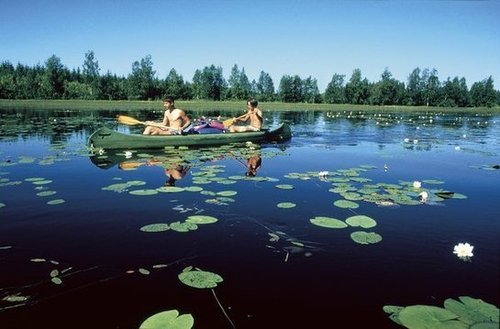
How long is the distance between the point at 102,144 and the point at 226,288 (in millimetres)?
8167

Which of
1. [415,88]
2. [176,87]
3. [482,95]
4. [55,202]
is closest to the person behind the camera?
[55,202]

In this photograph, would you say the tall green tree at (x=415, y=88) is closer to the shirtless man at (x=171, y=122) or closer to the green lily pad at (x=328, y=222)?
the shirtless man at (x=171, y=122)

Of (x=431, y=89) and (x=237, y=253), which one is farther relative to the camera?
(x=431, y=89)

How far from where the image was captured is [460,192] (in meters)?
6.16

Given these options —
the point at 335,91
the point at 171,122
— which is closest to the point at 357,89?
the point at 335,91

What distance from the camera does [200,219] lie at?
4.34 metres

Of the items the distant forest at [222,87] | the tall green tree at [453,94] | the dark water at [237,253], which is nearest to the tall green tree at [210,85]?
the distant forest at [222,87]

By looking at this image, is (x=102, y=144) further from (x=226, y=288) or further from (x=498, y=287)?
(x=498, y=287)

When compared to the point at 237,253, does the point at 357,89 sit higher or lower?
higher

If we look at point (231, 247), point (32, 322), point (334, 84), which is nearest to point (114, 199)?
point (231, 247)

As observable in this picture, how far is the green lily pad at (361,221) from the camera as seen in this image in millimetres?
4199

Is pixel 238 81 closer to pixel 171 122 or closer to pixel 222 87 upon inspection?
pixel 222 87

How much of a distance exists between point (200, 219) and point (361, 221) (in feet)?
6.44

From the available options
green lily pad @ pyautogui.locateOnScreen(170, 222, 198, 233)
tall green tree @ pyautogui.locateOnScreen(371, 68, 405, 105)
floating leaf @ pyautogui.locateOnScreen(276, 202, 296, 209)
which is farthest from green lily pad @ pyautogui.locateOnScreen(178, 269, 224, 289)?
tall green tree @ pyautogui.locateOnScreen(371, 68, 405, 105)
